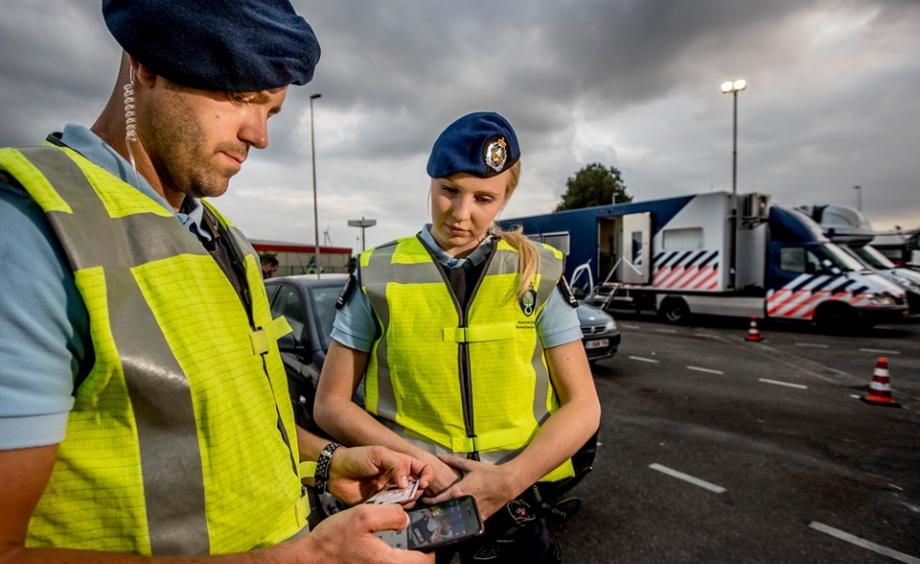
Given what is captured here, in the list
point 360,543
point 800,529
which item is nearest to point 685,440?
point 800,529

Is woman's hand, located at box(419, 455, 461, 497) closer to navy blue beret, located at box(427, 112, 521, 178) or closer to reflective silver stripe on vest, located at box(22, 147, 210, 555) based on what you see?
reflective silver stripe on vest, located at box(22, 147, 210, 555)

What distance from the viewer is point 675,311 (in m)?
12.5

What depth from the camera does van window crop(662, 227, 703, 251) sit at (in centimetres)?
1177

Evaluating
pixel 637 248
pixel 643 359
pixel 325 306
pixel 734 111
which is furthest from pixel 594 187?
pixel 325 306

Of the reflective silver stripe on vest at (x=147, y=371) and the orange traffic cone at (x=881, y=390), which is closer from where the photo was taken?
the reflective silver stripe on vest at (x=147, y=371)

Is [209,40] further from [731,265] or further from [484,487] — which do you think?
[731,265]

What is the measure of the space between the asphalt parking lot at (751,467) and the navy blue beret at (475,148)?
2.45m

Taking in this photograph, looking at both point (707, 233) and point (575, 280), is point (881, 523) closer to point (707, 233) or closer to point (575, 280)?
point (707, 233)

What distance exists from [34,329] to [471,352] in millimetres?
1083

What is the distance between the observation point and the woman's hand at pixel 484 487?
1316mm

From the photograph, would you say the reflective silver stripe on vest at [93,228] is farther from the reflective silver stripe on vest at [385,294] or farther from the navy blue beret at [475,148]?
the navy blue beret at [475,148]

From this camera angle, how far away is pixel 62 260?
64cm

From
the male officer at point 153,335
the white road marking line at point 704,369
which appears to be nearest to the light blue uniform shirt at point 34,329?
the male officer at point 153,335

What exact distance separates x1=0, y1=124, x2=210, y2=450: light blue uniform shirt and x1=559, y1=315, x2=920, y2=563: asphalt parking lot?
2.91 metres
